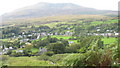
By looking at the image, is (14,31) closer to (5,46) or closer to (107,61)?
(5,46)

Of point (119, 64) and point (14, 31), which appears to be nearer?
point (119, 64)

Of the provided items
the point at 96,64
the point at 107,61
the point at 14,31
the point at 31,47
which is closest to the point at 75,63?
the point at 96,64

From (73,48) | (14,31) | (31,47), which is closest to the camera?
(73,48)

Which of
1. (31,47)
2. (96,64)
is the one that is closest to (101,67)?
(96,64)

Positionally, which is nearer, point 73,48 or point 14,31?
point 73,48

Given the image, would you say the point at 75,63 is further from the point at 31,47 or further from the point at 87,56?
the point at 31,47

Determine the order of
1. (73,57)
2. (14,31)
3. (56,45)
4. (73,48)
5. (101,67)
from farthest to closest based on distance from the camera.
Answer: (14,31)
(56,45)
(73,48)
(73,57)
(101,67)

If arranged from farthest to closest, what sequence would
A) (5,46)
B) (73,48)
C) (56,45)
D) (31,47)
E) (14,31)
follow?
(14,31) < (5,46) < (31,47) < (56,45) < (73,48)

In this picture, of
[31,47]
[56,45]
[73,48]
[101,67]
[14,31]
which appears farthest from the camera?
[14,31]

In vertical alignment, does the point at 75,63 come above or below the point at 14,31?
above
